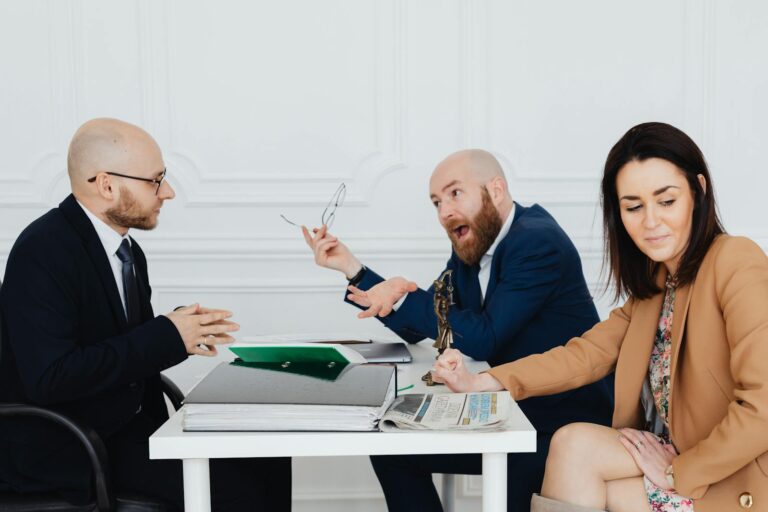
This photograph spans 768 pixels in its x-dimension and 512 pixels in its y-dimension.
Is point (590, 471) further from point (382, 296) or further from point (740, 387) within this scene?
point (382, 296)

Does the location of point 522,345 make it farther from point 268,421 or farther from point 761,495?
point 268,421

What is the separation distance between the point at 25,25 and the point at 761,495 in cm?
321

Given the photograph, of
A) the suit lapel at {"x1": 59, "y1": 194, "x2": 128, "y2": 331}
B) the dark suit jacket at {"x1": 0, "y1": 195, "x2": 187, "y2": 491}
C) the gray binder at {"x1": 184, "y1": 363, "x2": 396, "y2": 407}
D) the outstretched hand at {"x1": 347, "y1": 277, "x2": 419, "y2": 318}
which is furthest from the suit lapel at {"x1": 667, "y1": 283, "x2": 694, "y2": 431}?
the suit lapel at {"x1": 59, "y1": 194, "x2": 128, "y2": 331}

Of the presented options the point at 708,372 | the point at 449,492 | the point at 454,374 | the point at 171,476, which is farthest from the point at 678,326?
the point at 449,492


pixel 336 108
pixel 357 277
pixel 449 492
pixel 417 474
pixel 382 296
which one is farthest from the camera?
pixel 336 108

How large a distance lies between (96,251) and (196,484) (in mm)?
784

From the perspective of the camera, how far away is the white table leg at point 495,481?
1.54 m

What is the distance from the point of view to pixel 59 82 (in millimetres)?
3453

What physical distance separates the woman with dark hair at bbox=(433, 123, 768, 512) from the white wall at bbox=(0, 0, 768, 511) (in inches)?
63.0

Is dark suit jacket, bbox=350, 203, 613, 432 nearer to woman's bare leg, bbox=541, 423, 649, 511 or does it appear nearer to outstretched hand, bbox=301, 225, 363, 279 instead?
outstretched hand, bbox=301, 225, 363, 279

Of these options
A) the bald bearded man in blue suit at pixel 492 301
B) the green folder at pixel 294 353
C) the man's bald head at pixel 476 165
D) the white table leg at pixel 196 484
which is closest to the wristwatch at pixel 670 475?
the bald bearded man in blue suit at pixel 492 301

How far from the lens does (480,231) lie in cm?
267

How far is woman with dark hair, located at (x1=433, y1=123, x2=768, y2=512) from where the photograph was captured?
1600 mm

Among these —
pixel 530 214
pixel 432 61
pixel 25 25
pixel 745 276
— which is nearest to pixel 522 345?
pixel 530 214
